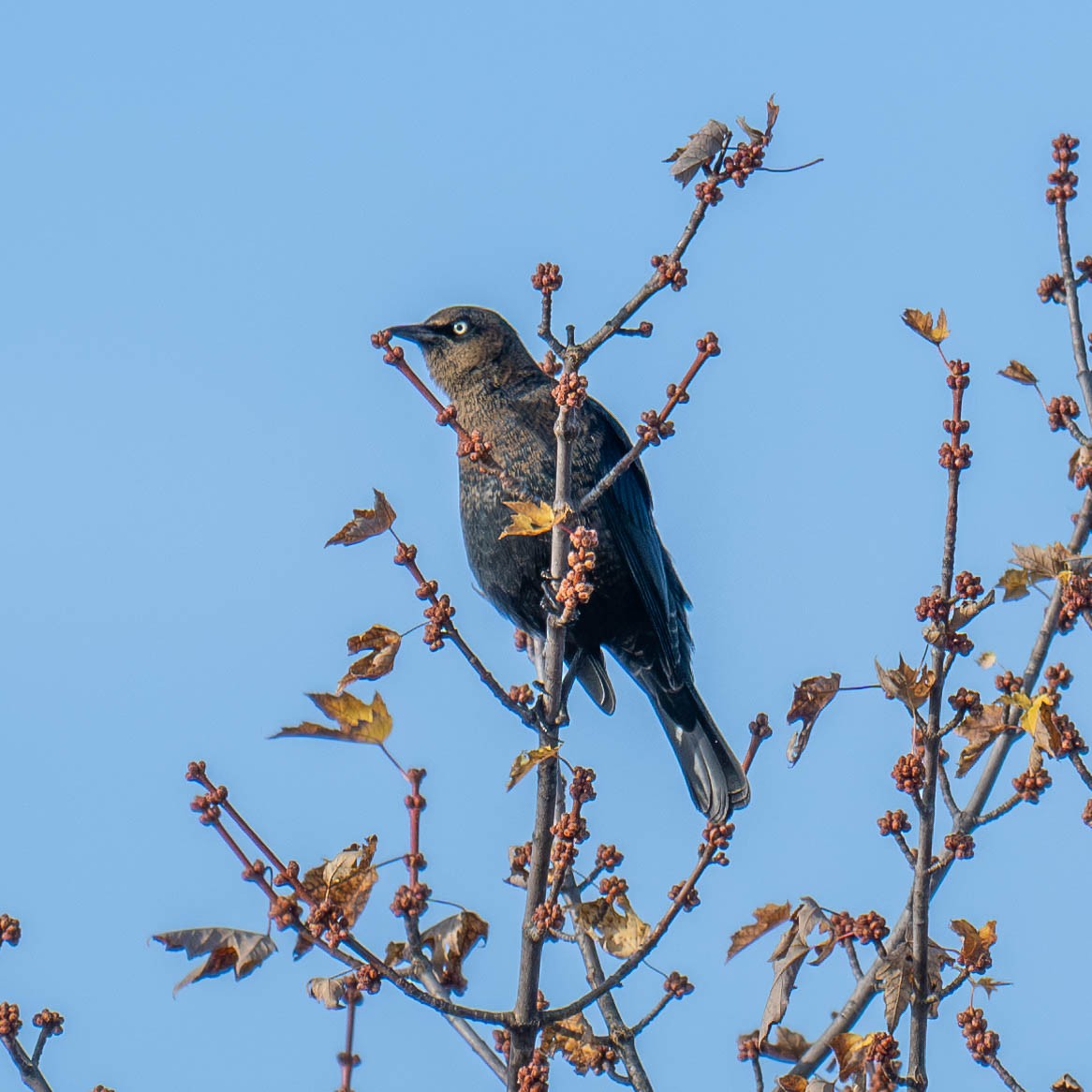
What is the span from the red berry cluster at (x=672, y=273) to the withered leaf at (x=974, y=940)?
5.58 feet

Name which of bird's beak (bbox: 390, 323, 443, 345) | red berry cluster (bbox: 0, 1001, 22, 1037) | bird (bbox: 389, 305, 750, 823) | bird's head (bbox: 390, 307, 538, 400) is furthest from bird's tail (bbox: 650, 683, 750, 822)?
red berry cluster (bbox: 0, 1001, 22, 1037)

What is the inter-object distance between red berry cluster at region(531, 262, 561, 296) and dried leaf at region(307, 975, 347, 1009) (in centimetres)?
182

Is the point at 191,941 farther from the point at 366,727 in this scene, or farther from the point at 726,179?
the point at 726,179

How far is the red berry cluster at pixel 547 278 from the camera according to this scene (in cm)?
406

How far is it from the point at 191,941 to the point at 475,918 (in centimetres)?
78

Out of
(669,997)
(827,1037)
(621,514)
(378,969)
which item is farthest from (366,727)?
(621,514)

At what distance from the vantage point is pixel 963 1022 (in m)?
3.76

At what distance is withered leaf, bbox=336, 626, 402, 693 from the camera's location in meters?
4.17

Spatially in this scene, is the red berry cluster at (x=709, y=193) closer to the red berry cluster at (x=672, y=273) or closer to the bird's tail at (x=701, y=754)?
the red berry cluster at (x=672, y=273)

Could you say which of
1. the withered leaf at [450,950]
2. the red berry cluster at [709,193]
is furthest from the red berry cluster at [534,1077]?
the red berry cluster at [709,193]

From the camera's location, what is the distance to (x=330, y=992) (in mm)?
3896

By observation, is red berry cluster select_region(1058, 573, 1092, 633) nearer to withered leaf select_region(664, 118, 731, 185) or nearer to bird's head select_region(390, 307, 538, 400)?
withered leaf select_region(664, 118, 731, 185)

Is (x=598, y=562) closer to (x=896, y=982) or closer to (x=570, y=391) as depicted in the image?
(x=570, y=391)

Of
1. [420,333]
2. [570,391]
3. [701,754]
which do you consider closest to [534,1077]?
[570,391]
